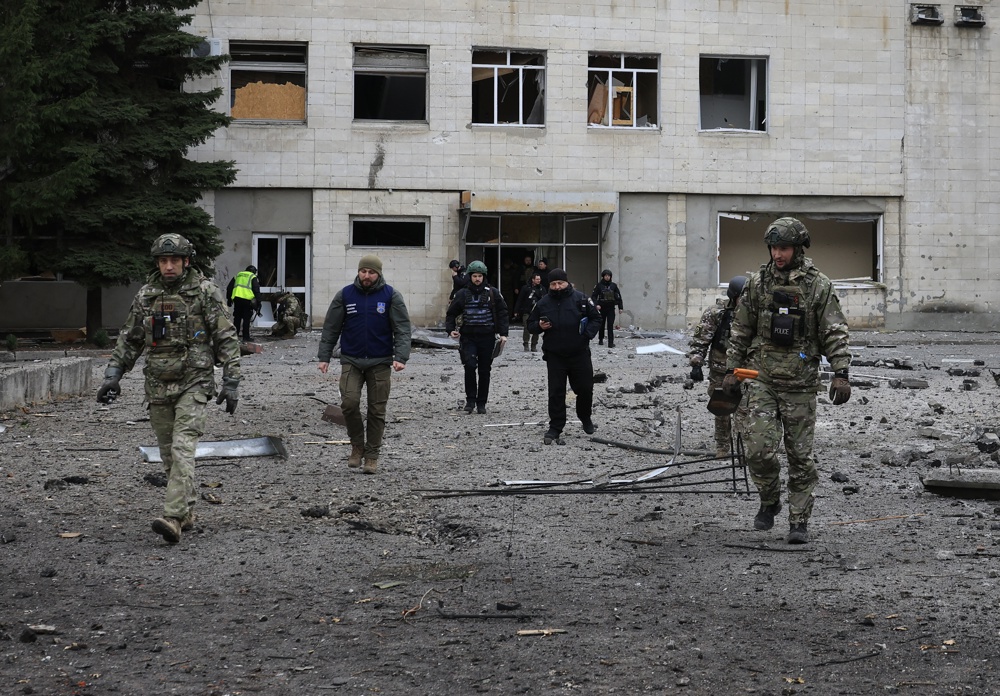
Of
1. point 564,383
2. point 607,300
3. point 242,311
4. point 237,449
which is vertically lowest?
point 237,449

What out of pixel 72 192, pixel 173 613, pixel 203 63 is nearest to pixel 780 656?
pixel 173 613

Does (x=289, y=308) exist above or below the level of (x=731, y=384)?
above

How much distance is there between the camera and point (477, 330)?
1517 cm

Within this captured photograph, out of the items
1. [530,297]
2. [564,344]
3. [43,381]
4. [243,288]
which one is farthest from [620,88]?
[564,344]

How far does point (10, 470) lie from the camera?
10.9m

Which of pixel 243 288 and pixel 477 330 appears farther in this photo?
pixel 243 288

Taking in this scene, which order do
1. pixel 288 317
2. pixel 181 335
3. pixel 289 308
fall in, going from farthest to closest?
pixel 289 308 → pixel 288 317 → pixel 181 335

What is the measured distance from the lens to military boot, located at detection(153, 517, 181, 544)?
768 cm

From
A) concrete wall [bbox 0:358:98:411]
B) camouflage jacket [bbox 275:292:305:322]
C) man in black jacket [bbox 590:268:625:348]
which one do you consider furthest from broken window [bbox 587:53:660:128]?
concrete wall [bbox 0:358:98:411]

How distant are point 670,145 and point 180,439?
24781 mm

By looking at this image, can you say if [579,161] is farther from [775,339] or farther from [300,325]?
[775,339]

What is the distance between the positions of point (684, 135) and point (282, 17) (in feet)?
32.5

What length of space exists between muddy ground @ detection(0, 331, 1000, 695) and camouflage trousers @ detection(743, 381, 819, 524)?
1.04 feet

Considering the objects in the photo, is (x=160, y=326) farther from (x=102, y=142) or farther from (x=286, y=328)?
(x=286, y=328)
